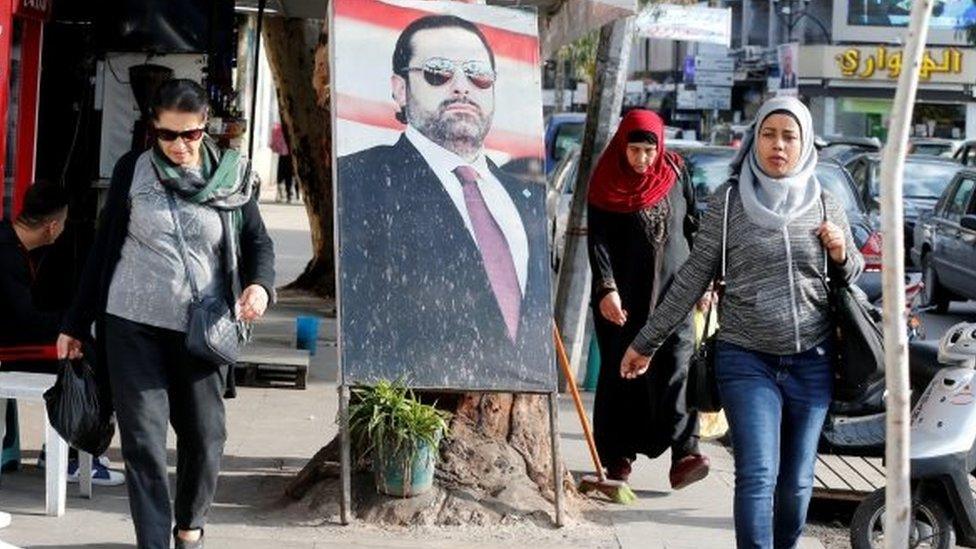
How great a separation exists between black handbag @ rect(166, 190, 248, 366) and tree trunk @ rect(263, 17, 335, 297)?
10.9 m

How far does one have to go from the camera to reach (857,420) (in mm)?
8898

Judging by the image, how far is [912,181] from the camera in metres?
25.4

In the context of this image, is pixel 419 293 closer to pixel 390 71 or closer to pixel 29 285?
pixel 390 71

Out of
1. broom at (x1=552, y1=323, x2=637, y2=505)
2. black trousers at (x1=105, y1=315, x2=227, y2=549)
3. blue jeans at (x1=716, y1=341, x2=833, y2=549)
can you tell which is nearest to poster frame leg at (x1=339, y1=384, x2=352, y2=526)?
black trousers at (x1=105, y1=315, x2=227, y2=549)

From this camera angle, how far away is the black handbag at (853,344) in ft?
20.6

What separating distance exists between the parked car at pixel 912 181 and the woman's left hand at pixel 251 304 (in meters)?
16.7

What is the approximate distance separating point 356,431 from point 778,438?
2.18 meters

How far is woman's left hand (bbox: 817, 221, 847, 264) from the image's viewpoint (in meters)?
6.37

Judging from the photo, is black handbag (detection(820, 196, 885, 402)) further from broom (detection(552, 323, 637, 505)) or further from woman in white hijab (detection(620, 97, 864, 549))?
broom (detection(552, 323, 637, 505))

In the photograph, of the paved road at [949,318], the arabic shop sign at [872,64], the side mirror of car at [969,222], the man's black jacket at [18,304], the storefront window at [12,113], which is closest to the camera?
the man's black jacket at [18,304]

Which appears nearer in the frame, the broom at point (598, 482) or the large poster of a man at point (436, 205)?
the large poster of a man at point (436, 205)

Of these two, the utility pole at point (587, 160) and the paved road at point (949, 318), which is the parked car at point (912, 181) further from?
the utility pole at point (587, 160)

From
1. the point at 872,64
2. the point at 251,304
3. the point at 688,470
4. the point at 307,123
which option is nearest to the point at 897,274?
the point at 251,304

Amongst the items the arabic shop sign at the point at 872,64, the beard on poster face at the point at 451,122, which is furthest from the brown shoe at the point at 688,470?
the arabic shop sign at the point at 872,64
